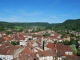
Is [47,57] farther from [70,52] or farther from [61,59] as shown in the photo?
[70,52]

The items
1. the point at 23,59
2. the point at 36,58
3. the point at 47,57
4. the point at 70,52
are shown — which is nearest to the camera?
the point at 23,59

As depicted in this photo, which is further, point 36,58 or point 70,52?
point 70,52

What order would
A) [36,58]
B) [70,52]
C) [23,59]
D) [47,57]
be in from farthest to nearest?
[70,52]
[47,57]
[36,58]
[23,59]

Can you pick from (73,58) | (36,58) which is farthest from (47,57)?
(73,58)

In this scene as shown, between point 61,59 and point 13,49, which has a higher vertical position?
point 13,49

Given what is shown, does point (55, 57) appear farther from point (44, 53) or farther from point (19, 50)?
point (19, 50)

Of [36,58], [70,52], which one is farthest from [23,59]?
[70,52]

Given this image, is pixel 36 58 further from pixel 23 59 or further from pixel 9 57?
pixel 9 57

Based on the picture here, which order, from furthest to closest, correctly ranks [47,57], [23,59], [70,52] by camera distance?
[70,52], [47,57], [23,59]

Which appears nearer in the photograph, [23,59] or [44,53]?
[23,59]

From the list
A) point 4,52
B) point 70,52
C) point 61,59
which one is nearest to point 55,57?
point 61,59
